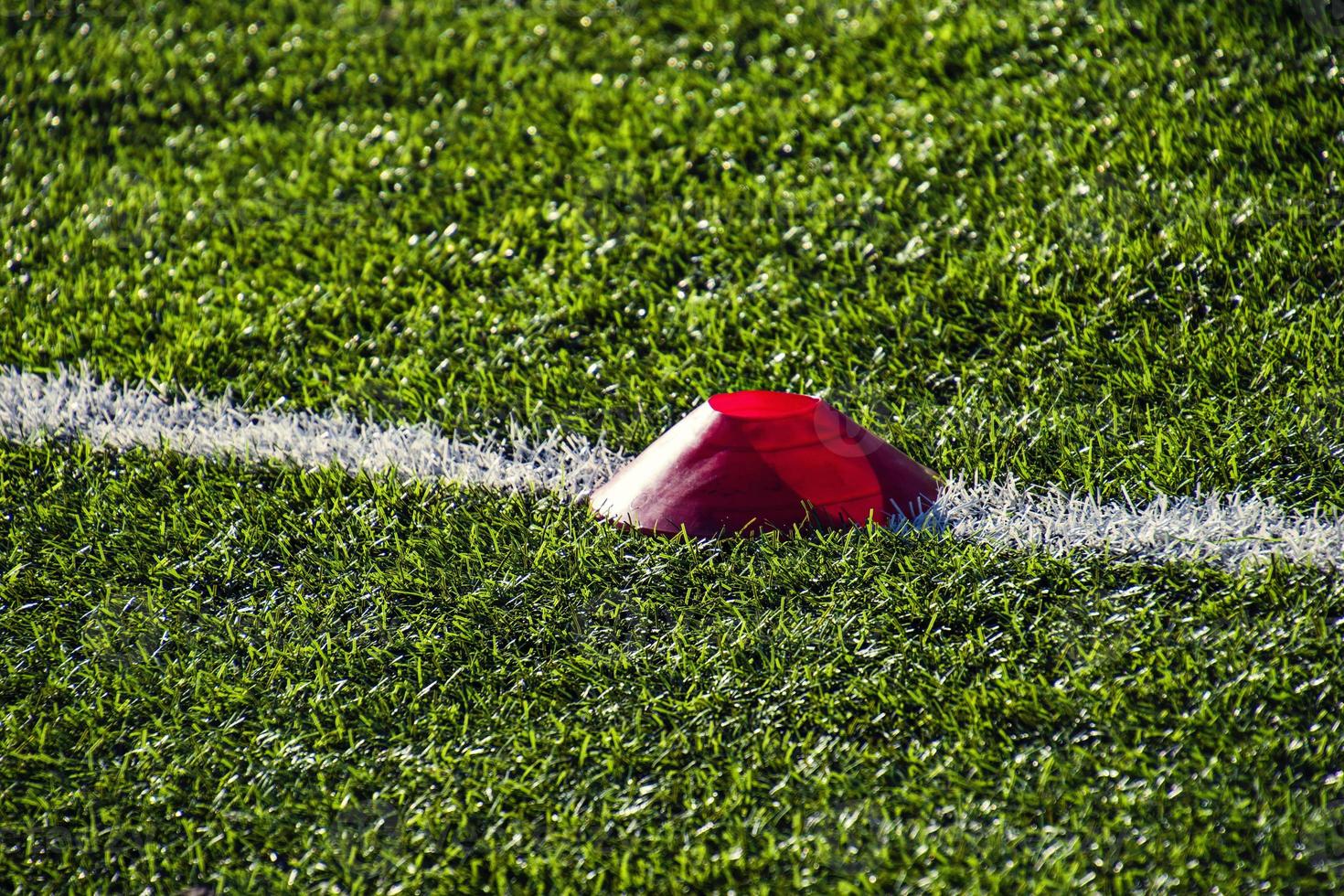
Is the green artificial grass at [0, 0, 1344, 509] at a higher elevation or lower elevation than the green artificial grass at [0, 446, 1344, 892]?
higher

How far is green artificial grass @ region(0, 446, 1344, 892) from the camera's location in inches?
73.0

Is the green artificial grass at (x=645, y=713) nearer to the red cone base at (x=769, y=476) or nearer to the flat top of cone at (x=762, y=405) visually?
the red cone base at (x=769, y=476)

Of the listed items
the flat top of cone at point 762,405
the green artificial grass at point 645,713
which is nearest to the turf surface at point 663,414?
the green artificial grass at point 645,713

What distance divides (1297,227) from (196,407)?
2697 millimetres

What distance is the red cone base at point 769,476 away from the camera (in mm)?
2516

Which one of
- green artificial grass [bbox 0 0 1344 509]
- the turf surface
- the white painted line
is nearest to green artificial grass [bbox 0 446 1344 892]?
the turf surface

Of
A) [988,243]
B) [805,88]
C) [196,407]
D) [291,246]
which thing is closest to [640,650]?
[196,407]

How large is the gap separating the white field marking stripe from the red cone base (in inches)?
4.6

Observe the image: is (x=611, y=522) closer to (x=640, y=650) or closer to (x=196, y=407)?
(x=640, y=650)

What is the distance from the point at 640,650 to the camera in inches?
88.7

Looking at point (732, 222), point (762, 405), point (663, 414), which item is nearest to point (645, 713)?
point (762, 405)

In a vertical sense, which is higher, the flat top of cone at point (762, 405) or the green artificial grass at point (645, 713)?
the flat top of cone at point (762, 405)

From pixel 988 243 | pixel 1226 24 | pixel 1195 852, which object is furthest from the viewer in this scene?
pixel 1226 24

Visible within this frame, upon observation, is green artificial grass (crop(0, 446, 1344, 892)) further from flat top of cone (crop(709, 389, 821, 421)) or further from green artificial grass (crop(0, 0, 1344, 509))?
green artificial grass (crop(0, 0, 1344, 509))
